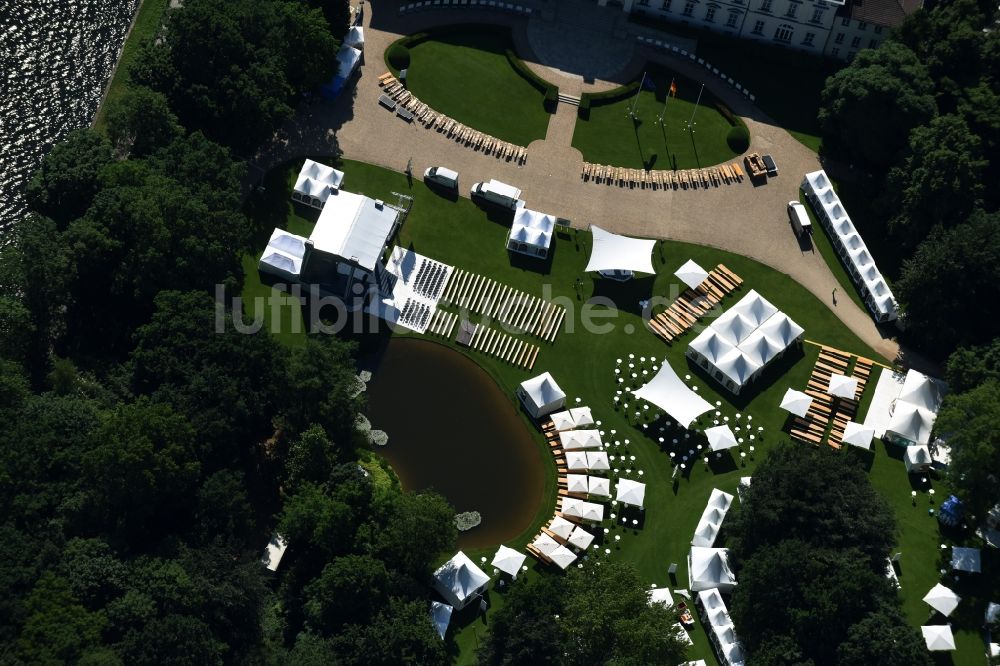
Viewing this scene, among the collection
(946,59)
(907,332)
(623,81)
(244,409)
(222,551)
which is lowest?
(222,551)

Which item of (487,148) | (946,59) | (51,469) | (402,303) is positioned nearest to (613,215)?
(487,148)

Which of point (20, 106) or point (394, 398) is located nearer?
point (394, 398)

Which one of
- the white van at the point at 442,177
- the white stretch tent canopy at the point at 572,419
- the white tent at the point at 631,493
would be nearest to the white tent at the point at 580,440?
the white stretch tent canopy at the point at 572,419

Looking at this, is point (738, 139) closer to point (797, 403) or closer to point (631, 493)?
point (797, 403)

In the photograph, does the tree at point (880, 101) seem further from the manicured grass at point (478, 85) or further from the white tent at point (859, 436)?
the manicured grass at point (478, 85)

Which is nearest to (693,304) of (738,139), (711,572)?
(738,139)

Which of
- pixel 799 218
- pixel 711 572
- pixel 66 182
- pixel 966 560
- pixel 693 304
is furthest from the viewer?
pixel 799 218

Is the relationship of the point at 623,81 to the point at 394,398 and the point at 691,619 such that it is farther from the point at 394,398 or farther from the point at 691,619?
the point at 691,619

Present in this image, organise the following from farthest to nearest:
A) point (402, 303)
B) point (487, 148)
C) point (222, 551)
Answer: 1. point (487, 148)
2. point (402, 303)
3. point (222, 551)
